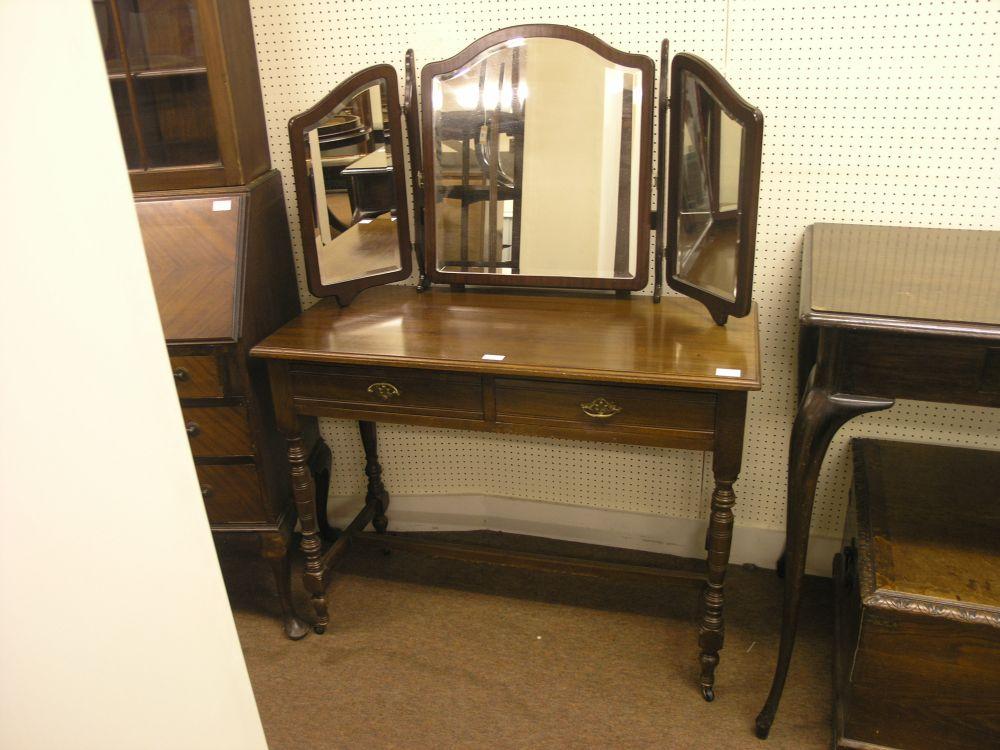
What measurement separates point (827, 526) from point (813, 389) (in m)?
1.00

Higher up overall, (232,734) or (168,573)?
(168,573)

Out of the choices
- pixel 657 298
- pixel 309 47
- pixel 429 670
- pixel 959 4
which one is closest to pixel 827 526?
pixel 657 298

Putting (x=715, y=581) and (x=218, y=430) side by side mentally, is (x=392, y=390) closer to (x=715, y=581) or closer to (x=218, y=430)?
(x=218, y=430)

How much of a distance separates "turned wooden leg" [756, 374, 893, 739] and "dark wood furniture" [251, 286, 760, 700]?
0.13 metres

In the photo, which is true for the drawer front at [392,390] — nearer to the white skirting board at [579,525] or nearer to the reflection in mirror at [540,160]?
the reflection in mirror at [540,160]

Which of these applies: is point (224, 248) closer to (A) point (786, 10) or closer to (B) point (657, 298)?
(B) point (657, 298)

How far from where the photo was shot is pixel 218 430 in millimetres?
2223

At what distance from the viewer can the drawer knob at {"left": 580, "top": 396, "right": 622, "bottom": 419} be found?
1.91 m

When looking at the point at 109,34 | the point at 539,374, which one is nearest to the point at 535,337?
the point at 539,374

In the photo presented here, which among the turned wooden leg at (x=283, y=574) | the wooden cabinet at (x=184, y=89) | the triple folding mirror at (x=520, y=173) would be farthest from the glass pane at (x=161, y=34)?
the turned wooden leg at (x=283, y=574)

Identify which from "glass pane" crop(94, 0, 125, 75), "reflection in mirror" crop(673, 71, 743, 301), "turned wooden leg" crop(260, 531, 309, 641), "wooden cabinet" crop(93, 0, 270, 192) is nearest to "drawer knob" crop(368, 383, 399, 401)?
"turned wooden leg" crop(260, 531, 309, 641)

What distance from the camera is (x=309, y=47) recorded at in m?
2.34

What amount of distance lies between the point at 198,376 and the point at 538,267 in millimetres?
959

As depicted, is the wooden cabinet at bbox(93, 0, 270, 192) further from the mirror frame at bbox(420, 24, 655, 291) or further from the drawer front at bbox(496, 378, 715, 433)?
the drawer front at bbox(496, 378, 715, 433)
